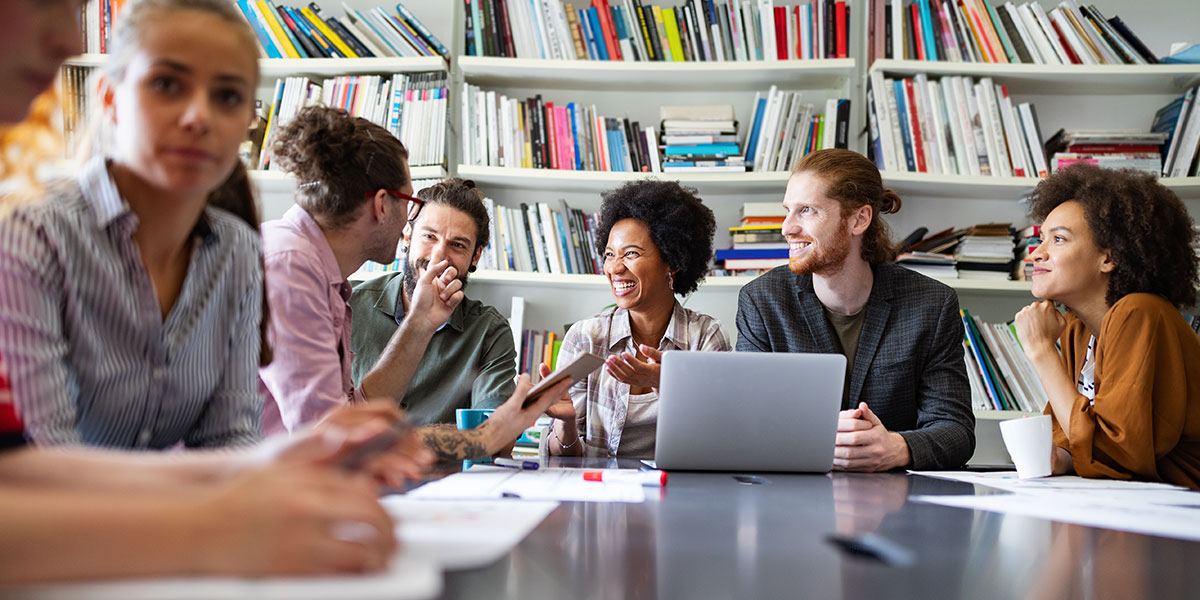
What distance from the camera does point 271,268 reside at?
1544mm

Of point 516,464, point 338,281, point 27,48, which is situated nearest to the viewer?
point 27,48

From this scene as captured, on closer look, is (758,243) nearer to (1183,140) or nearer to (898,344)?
(898,344)

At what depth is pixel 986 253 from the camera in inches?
116

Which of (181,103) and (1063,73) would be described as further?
(1063,73)

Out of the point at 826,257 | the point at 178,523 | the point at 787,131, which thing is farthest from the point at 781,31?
the point at 178,523

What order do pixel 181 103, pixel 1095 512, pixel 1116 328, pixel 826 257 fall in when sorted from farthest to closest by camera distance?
pixel 826 257, pixel 1116 328, pixel 1095 512, pixel 181 103

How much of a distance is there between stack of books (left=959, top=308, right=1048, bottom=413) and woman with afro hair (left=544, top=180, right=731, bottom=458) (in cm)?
101

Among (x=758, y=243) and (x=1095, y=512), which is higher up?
(x=758, y=243)

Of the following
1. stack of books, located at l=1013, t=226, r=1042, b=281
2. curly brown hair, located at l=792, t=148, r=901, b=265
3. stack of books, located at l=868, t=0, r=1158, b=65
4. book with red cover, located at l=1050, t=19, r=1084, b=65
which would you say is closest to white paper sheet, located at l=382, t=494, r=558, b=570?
curly brown hair, located at l=792, t=148, r=901, b=265

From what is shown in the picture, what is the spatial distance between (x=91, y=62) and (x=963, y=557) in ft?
10.9

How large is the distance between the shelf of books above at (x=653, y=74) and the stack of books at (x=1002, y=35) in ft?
0.71

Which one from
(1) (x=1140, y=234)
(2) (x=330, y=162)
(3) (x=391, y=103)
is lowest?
(1) (x=1140, y=234)

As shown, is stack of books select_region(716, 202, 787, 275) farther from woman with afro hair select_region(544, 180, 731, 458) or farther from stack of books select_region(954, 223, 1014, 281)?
stack of books select_region(954, 223, 1014, 281)

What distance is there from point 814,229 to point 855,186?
0.64 feet
